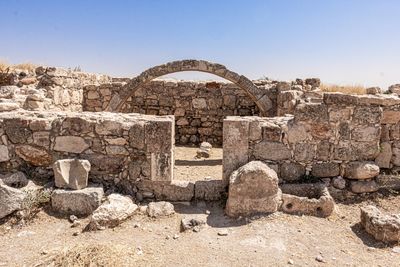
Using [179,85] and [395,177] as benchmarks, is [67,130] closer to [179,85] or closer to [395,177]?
[395,177]

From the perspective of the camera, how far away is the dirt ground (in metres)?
3.44

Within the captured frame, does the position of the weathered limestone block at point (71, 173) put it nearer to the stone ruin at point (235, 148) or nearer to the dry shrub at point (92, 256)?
the stone ruin at point (235, 148)

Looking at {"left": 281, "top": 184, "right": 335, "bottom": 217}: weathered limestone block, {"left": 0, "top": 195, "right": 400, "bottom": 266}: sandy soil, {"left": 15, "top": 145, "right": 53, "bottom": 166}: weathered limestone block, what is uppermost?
{"left": 15, "top": 145, "right": 53, "bottom": 166}: weathered limestone block

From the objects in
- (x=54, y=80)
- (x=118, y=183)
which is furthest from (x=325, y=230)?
(x=54, y=80)

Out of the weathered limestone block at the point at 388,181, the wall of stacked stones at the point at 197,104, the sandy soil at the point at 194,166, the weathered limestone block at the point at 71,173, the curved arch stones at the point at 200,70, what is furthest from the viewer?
the wall of stacked stones at the point at 197,104

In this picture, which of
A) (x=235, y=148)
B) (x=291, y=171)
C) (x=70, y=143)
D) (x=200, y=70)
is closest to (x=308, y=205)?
(x=291, y=171)

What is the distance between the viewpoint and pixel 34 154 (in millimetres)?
4836

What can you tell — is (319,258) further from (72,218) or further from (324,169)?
(72,218)

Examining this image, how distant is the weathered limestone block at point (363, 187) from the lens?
4.84 meters

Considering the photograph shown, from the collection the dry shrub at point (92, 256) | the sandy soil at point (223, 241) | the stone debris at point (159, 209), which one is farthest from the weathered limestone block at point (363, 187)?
the dry shrub at point (92, 256)

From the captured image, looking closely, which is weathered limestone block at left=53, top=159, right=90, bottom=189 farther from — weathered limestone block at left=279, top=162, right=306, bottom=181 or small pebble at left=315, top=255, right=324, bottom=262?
small pebble at left=315, top=255, right=324, bottom=262

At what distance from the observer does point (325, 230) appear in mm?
4043

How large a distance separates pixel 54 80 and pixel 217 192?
516 centimetres

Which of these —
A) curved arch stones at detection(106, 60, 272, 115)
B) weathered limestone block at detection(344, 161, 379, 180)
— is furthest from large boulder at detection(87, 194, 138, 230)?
curved arch stones at detection(106, 60, 272, 115)
